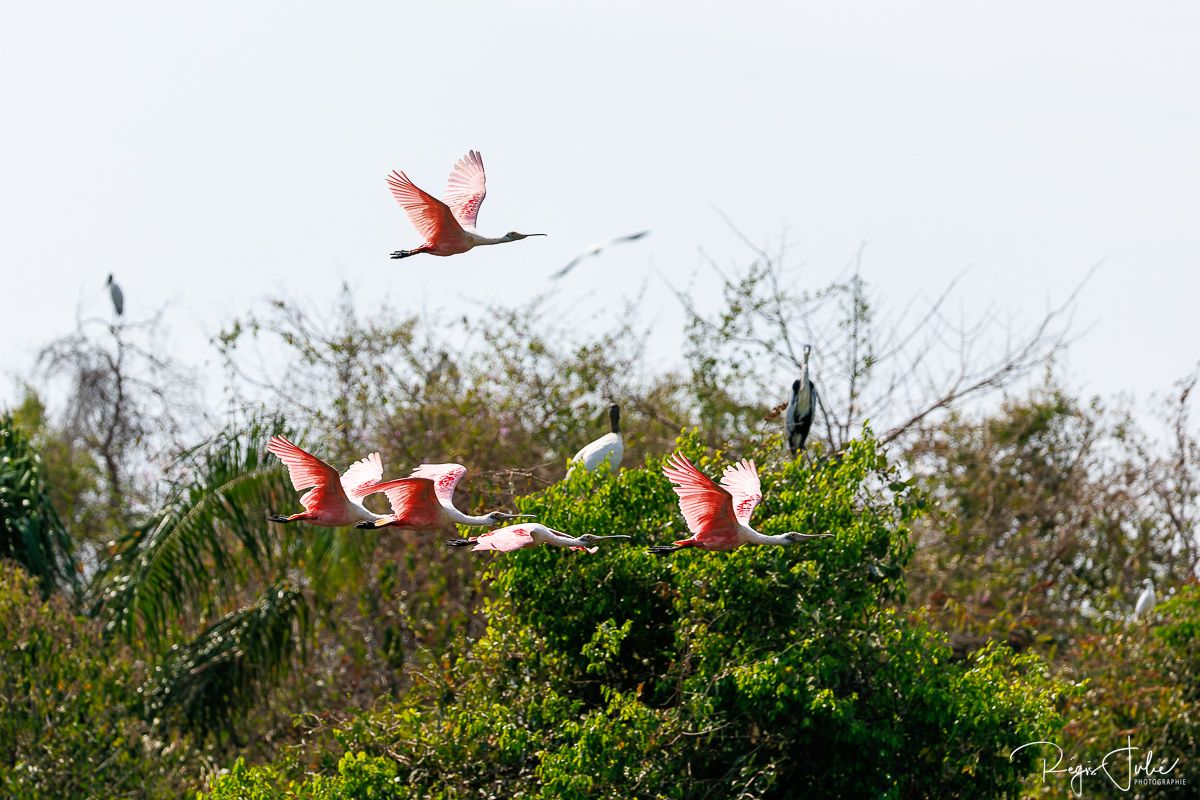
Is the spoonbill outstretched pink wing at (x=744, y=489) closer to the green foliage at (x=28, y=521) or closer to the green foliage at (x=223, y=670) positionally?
the green foliage at (x=223, y=670)

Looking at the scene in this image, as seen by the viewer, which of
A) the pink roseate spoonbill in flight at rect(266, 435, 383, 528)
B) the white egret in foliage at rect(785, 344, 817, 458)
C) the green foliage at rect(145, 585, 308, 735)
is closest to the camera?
the pink roseate spoonbill in flight at rect(266, 435, 383, 528)

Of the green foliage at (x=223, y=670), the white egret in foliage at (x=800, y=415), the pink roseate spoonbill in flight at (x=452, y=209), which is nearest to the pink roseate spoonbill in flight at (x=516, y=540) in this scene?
the pink roseate spoonbill in flight at (x=452, y=209)

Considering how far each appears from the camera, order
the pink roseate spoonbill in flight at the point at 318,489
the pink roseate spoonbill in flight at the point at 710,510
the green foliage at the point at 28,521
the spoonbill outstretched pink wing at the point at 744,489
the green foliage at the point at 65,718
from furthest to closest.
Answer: the green foliage at the point at 28,521 < the green foliage at the point at 65,718 < the spoonbill outstretched pink wing at the point at 744,489 < the pink roseate spoonbill in flight at the point at 710,510 < the pink roseate spoonbill in flight at the point at 318,489

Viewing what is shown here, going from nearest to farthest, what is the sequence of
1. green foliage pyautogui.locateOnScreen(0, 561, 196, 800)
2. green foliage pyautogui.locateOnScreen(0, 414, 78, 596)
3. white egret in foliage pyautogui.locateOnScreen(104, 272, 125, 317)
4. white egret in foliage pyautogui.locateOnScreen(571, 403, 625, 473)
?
white egret in foliage pyautogui.locateOnScreen(571, 403, 625, 473) < green foliage pyautogui.locateOnScreen(0, 561, 196, 800) < green foliage pyautogui.locateOnScreen(0, 414, 78, 596) < white egret in foliage pyautogui.locateOnScreen(104, 272, 125, 317)

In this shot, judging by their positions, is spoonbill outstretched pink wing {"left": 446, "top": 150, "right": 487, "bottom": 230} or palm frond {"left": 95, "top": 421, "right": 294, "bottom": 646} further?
palm frond {"left": 95, "top": 421, "right": 294, "bottom": 646}

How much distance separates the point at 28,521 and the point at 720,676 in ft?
19.2

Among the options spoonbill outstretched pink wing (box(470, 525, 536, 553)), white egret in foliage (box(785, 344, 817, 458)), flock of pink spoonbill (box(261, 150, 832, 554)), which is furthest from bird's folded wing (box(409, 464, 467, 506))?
white egret in foliage (box(785, 344, 817, 458))

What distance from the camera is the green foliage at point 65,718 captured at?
11156mm

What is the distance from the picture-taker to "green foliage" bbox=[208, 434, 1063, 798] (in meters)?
9.22

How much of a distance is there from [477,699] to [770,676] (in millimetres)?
1835

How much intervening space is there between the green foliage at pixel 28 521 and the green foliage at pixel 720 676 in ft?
11.2

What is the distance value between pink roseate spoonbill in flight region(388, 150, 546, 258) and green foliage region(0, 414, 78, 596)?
6.66 m

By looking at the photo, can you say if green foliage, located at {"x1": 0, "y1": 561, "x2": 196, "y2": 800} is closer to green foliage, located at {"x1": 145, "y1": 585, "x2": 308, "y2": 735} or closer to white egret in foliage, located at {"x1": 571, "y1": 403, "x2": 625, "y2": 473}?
green foliage, located at {"x1": 145, "y1": 585, "x2": 308, "y2": 735}

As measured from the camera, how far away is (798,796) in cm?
984
